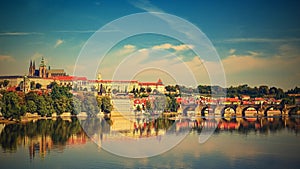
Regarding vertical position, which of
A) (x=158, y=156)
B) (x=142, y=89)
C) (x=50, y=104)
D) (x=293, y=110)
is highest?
(x=142, y=89)

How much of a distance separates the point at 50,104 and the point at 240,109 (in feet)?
27.0

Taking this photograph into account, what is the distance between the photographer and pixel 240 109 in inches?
752

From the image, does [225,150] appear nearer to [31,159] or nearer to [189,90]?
[31,159]

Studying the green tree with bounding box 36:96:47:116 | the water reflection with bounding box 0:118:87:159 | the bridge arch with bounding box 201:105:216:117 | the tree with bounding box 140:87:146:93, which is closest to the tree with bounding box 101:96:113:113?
the green tree with bounding box 36:96:47:116

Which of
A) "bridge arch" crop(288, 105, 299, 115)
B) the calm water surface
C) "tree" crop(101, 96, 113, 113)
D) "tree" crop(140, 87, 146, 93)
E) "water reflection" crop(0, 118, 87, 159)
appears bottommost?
the calm water surface

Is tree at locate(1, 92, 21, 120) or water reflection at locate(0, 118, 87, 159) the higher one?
tree at locate(1, 92, 21, 120)

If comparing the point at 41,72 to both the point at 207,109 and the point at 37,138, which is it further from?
the point at 37,138

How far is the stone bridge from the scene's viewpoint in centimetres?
1898

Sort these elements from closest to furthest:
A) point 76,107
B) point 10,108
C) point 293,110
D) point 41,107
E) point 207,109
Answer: point 10,108 → point 41,107 → point 76,107 → point 293,110 → point 207,109

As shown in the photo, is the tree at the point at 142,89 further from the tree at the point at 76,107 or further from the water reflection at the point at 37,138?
the water reflection at the point at 37,138

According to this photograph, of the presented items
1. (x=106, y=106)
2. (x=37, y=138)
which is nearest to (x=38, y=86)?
(x=106, y=106)

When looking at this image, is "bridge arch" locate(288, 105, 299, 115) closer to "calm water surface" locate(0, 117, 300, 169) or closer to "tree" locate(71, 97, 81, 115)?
"tree" locate(71, 97, 81, 115)

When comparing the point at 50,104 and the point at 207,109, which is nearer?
the point at 50,104

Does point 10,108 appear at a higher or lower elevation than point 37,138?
higher
